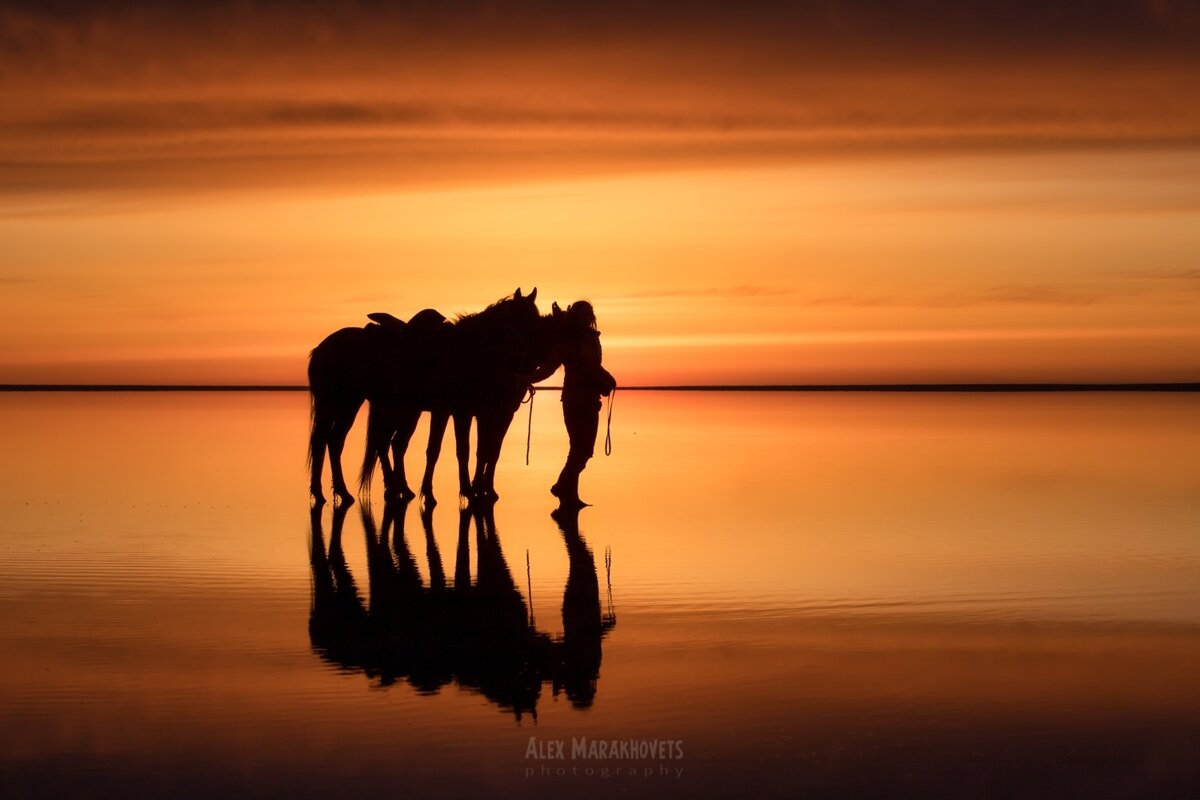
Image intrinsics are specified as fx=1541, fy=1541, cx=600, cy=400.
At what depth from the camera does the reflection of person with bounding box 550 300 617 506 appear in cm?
1565

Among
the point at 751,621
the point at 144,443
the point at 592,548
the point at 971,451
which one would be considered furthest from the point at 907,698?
the point at 144,443

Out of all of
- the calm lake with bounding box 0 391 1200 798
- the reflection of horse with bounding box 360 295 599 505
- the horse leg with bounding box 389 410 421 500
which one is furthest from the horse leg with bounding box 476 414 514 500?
the horse leg with bounding box 389 410 421 500

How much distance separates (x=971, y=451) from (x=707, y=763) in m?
22.7

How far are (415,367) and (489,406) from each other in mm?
923

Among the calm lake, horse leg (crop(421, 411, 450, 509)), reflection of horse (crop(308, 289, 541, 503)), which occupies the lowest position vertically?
the calm lake

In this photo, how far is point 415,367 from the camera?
16.3m

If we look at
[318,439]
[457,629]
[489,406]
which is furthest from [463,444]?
[457,629]

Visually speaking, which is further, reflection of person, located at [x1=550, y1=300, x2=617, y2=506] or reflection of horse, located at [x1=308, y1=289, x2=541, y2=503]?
reflection of horse, located at [x1=308, y1=289, x2=541, y2=503]

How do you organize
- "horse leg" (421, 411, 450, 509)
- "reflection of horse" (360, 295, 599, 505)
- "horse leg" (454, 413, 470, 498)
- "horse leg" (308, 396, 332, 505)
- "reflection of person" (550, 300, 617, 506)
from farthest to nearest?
"horse leg" (308, 396, 332, 505) < "horse leg" (421, 411, 450, 509) < "horse leg" (454, 413, 470, 498) < "reflection of horse" (360, 295, 599, 505) < "reflection of person" (550, 300, 617, 506)

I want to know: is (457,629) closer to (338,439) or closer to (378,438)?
(378,438)

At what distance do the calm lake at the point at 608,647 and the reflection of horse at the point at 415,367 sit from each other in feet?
3.13

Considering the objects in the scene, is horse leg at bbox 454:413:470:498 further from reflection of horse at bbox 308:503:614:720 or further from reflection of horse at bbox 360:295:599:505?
reflection of horse at bbox 308:503:614:720

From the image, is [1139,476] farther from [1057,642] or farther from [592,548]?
[1057,642]

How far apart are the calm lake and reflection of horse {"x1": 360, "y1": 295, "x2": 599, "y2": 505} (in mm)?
601
